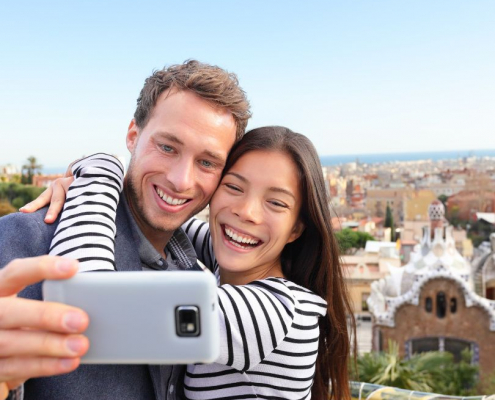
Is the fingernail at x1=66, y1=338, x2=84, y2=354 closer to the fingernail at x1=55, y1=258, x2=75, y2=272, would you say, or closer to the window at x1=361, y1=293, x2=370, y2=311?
the fingernail at x1=55, y1=258, x2=75, y2=272

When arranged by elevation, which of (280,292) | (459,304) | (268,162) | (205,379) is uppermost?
(268,162)

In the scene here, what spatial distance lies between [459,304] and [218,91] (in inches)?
416

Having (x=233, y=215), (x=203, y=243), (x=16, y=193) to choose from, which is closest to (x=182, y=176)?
(x=233, y=215)

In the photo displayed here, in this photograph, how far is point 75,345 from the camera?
2.12 ft

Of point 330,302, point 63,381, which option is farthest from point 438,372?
point 63,381

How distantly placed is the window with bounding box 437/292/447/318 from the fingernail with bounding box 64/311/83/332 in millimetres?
10979

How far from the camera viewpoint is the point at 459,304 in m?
10.7

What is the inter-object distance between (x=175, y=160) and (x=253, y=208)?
0.69ft

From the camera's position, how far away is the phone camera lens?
0.67 m

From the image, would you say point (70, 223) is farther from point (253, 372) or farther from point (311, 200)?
point (311, 200)

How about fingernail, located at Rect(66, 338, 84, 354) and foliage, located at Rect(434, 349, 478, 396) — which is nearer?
fingernail, located at Rect(66, 338, 84, 354)

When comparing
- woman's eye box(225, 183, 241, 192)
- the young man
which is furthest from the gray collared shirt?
woman's eye box(225, 183, 241, 192)

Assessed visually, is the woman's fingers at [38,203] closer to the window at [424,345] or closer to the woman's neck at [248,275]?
the woman's neck at [248,275]

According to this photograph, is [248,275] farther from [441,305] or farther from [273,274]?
[441,305]
